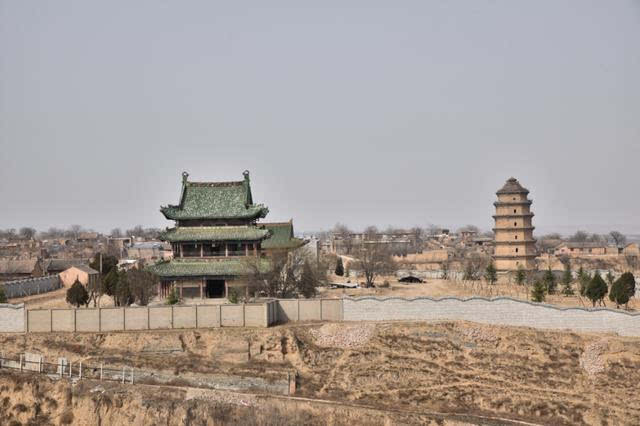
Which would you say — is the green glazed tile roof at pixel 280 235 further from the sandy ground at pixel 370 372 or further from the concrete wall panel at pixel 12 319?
the concrete wall panel at pixel 12 319

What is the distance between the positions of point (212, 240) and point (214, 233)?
961 millimetres

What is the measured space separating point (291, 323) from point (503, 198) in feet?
128

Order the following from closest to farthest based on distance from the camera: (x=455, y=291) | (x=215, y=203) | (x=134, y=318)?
(x=134, y=318) → (x=215, y=203) → (x=455, y=291)

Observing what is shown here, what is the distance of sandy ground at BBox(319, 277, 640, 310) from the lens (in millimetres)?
64188

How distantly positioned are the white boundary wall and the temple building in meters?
10.2

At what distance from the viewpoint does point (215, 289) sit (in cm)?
6119

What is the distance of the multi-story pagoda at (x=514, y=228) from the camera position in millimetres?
85250

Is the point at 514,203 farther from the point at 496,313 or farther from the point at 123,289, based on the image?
the point at 123,289

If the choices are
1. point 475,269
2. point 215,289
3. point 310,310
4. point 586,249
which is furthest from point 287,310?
point 586,249

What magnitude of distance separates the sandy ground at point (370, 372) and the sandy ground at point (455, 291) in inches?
462

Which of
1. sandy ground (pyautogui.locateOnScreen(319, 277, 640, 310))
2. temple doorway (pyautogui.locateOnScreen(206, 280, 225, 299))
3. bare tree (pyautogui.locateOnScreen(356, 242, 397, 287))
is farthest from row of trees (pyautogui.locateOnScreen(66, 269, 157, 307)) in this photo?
bare tree (pyautogui.locateOnScreen(356, 242, 397, 287))

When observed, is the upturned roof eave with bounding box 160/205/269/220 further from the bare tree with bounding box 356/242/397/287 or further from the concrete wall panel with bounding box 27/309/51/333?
the concrete wall panel with bounding box 27/309/51/333

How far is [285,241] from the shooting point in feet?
256

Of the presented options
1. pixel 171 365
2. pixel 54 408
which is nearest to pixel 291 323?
pixel 171 365
